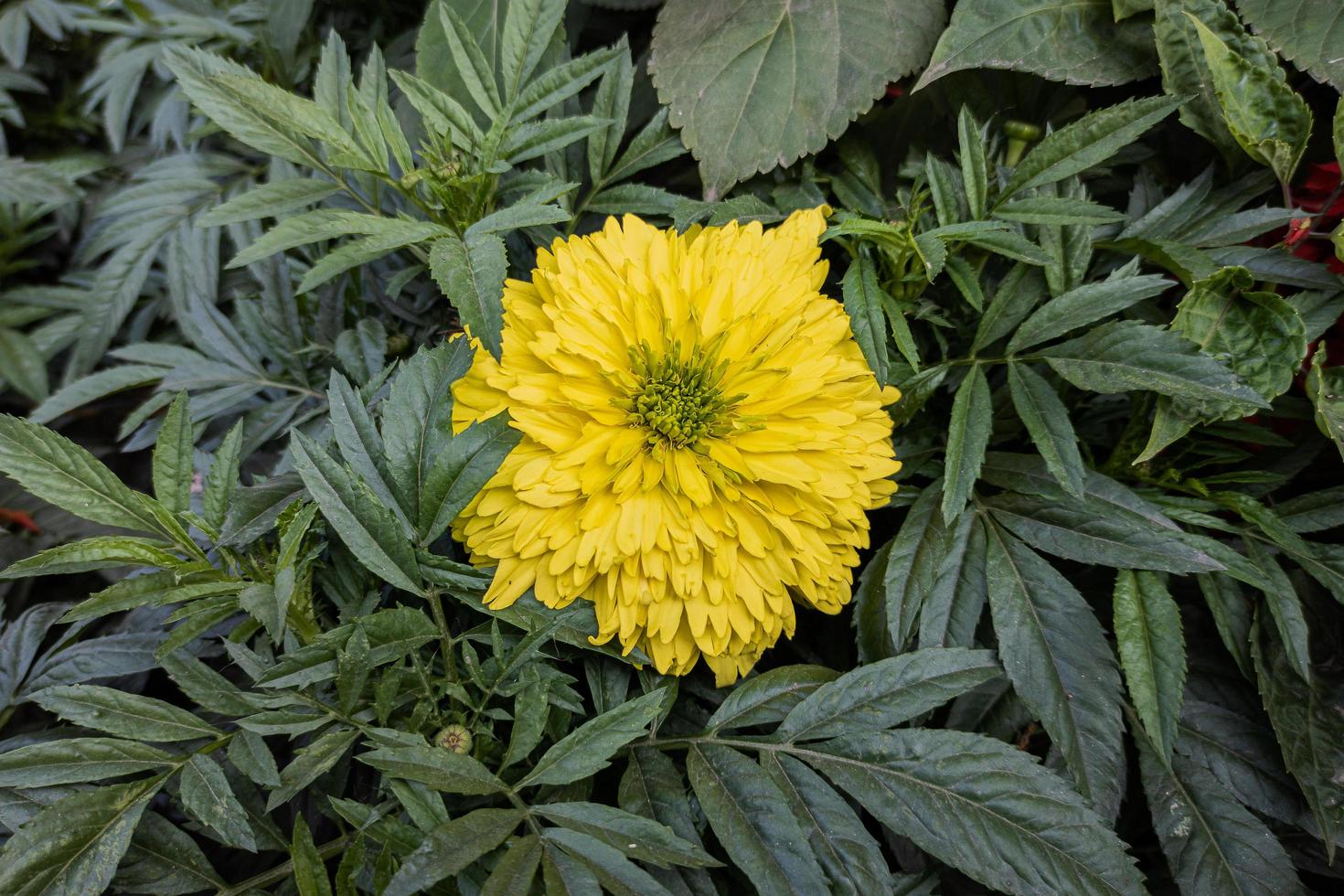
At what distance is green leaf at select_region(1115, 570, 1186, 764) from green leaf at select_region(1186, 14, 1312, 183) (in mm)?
330

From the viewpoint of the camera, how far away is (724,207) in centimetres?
68

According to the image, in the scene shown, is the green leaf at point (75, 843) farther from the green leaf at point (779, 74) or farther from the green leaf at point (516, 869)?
the green leaf at point (779, 74)

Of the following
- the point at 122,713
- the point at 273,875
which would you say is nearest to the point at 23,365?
the point at 122,713

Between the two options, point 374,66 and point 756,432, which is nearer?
point 756,432

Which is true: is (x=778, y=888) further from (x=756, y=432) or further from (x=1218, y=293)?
(x=1218, y=293)

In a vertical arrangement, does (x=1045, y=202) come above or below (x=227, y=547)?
above

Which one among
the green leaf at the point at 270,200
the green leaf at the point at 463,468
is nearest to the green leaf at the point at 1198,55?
the green leaf at the point at 463,468

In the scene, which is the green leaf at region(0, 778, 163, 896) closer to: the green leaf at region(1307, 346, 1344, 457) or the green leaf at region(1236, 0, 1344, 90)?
the green leaf at region(1307, 346, 1344, 457)

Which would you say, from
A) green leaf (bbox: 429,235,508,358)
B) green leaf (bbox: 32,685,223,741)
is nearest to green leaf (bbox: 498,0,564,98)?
green leaf (bbox: 429,235,508,358)

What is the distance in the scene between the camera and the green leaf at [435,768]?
1.55 feet

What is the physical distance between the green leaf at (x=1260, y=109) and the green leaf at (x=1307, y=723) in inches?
14.2

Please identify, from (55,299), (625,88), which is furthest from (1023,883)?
(55,299)

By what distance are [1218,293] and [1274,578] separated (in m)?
0.22

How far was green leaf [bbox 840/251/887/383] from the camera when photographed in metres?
0.61
